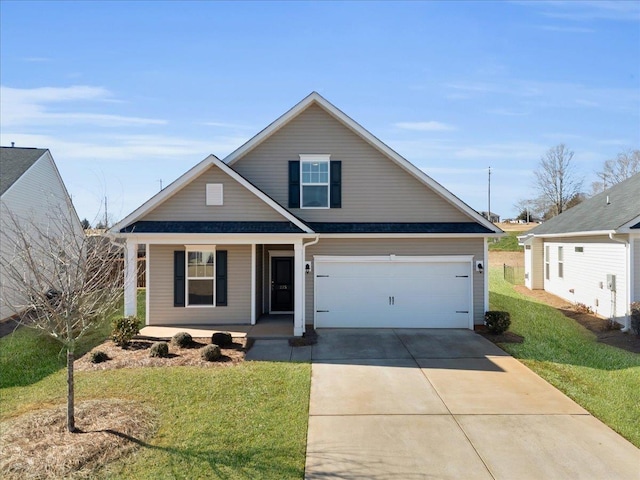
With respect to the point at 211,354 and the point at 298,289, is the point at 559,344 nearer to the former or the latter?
the point at 298,289

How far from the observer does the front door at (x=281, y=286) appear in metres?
15.0

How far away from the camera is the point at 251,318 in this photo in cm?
1288

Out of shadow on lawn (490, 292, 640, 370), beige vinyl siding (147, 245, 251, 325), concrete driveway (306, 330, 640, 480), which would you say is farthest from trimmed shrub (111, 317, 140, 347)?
shadow on lawn (490, 292, 640, 370)

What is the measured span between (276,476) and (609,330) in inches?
497

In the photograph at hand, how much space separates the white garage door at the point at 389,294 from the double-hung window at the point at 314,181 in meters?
1.96

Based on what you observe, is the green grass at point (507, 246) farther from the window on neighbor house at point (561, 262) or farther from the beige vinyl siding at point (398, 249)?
the beige vinyl siding at point (398, 249)

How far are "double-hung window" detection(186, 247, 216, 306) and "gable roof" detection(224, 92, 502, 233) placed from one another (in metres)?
3.18

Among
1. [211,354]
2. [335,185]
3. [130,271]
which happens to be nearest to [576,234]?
[335,185]

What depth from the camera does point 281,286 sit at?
15.1 metres

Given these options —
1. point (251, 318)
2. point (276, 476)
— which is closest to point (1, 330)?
point (251, 318)

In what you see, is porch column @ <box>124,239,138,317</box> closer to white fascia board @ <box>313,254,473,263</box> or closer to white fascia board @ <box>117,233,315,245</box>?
white fascia board @ <box>117,233,315,245</box>

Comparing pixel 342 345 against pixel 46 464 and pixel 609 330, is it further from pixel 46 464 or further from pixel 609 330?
pixel 609 330

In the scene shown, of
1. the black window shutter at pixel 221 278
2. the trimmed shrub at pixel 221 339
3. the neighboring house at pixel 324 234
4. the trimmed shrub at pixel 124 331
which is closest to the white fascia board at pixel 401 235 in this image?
the neighboring house at pixel 324 234

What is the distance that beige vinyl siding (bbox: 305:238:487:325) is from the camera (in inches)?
520
